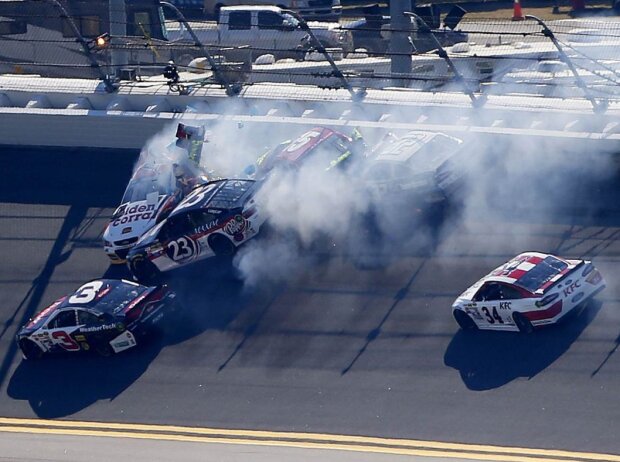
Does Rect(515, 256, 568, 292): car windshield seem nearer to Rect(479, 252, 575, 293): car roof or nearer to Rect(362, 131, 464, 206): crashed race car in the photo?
Rect(479, 252, 575, 293): car roof

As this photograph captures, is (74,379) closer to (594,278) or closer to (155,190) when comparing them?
(155,190)

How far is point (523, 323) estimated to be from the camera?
50.7 ft

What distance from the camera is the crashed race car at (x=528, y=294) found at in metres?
15.3

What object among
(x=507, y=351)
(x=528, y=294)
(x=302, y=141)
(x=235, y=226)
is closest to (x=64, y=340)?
(x=235, y=226)

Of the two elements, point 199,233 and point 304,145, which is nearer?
point 199,233

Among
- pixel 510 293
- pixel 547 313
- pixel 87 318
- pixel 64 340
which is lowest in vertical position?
pixel 64 340

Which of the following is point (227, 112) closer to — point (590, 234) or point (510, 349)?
point (590, 234)

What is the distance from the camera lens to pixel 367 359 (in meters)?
15.7

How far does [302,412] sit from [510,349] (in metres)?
2.87

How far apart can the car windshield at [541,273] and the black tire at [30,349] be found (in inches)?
275

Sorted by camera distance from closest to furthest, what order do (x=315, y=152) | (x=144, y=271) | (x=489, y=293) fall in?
(x=489, y=293)
(x=144, y=271)
(x=315, y=152)

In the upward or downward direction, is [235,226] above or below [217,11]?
above

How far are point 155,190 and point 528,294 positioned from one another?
7.23m

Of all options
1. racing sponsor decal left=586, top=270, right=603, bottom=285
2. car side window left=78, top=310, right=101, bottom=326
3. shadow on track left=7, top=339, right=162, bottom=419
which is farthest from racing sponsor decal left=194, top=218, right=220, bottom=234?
racing sponsor decal left=586, top=270, right=603, bottom=285
